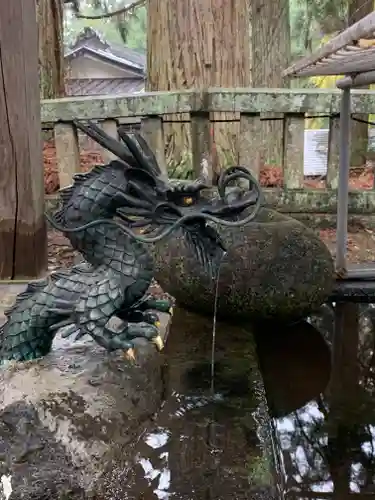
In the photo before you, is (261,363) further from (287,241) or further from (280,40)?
(280,40)

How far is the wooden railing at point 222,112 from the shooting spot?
5.07m

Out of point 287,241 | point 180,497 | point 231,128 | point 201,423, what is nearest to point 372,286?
point 287,241

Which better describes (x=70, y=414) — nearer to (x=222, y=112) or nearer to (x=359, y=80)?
(x=359, y=80)

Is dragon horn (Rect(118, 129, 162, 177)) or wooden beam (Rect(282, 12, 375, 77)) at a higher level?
wooden beam (Rect(282, 12, 375, 77))

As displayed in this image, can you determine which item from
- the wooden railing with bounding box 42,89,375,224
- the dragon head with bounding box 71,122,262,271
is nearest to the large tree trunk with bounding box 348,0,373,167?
the wooden railing with bounding box 42,89,375,224

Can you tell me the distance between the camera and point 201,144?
5289 millimetres

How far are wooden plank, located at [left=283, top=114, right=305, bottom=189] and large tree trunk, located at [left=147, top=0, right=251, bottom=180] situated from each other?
1.72 feet

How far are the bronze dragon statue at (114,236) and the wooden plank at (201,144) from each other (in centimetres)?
281

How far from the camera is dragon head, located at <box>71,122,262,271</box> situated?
2.28 meters

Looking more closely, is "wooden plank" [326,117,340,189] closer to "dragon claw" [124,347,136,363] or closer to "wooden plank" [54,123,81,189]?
"wooden plank" [54,123,81,189]

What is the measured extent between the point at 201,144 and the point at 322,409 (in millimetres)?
3046

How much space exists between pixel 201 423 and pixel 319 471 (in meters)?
0.50

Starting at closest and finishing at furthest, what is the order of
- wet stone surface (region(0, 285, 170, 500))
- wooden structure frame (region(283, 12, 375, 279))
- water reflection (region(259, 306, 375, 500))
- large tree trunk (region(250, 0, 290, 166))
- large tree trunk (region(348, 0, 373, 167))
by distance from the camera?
wet stone surface (region(0, 285, 170, 500)) < wooden structure frame (region(283, 12, 375, 279)) < water reflection (region(259, 306, 375, 500)) < large tree trunk (region(250, 0, 290, 166)) < large tree trunk (region(348, 0, 373, 167))

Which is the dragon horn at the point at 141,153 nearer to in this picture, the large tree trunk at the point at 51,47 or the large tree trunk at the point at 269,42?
the large tree trunk at the point at 51,47
